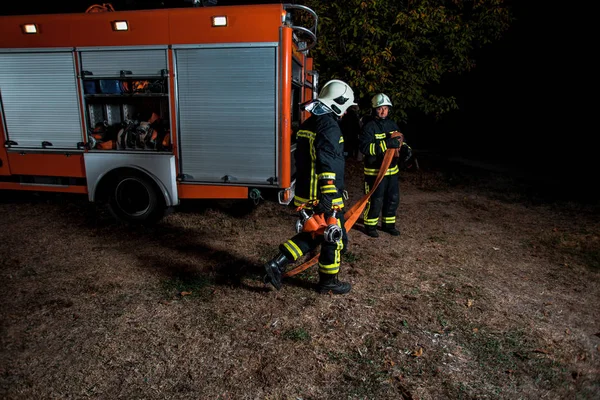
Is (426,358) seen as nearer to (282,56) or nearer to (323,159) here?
(323,159)

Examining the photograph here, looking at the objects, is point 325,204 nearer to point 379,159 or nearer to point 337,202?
point 337,202

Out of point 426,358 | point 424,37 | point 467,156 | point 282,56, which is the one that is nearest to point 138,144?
point 282,56

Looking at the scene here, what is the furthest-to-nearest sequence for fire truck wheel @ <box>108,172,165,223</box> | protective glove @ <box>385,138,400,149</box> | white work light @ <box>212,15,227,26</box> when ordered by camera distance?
1. fire truck wheel @ <box>108,172,165,223</box>
2. protective glove @ <box>385,138,400,149</box>
3. white work light @ <box>212,15,227,26</box>

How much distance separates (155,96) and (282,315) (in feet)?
11.0

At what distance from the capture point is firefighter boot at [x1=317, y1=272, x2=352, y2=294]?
11.8 feet

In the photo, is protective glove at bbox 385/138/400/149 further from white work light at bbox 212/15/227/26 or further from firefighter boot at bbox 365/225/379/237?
white work light at bbox 212/15/227/26

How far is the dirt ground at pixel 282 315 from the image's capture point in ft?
8.46

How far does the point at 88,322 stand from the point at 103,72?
11.1ft

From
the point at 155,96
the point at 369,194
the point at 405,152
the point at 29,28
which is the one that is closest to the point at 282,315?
the point at 369,194

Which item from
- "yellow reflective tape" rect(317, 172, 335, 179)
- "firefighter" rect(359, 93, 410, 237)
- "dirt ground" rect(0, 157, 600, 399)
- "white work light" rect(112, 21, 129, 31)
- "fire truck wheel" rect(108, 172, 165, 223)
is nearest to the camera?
"dirt ground" rect(0, 157, 600, 399)

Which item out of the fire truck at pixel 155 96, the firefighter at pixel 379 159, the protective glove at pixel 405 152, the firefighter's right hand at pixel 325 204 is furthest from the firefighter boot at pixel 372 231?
the firefighter's right hand at pixel 325 204

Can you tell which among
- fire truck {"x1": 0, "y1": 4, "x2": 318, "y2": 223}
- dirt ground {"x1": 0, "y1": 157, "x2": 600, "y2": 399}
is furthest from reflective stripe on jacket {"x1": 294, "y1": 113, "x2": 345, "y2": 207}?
fire truck {"x1": 0, "y1": 4, "x2": 318, "y2": 223}

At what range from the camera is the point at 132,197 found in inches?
225

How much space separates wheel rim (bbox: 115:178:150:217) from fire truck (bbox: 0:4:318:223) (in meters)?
0.01
